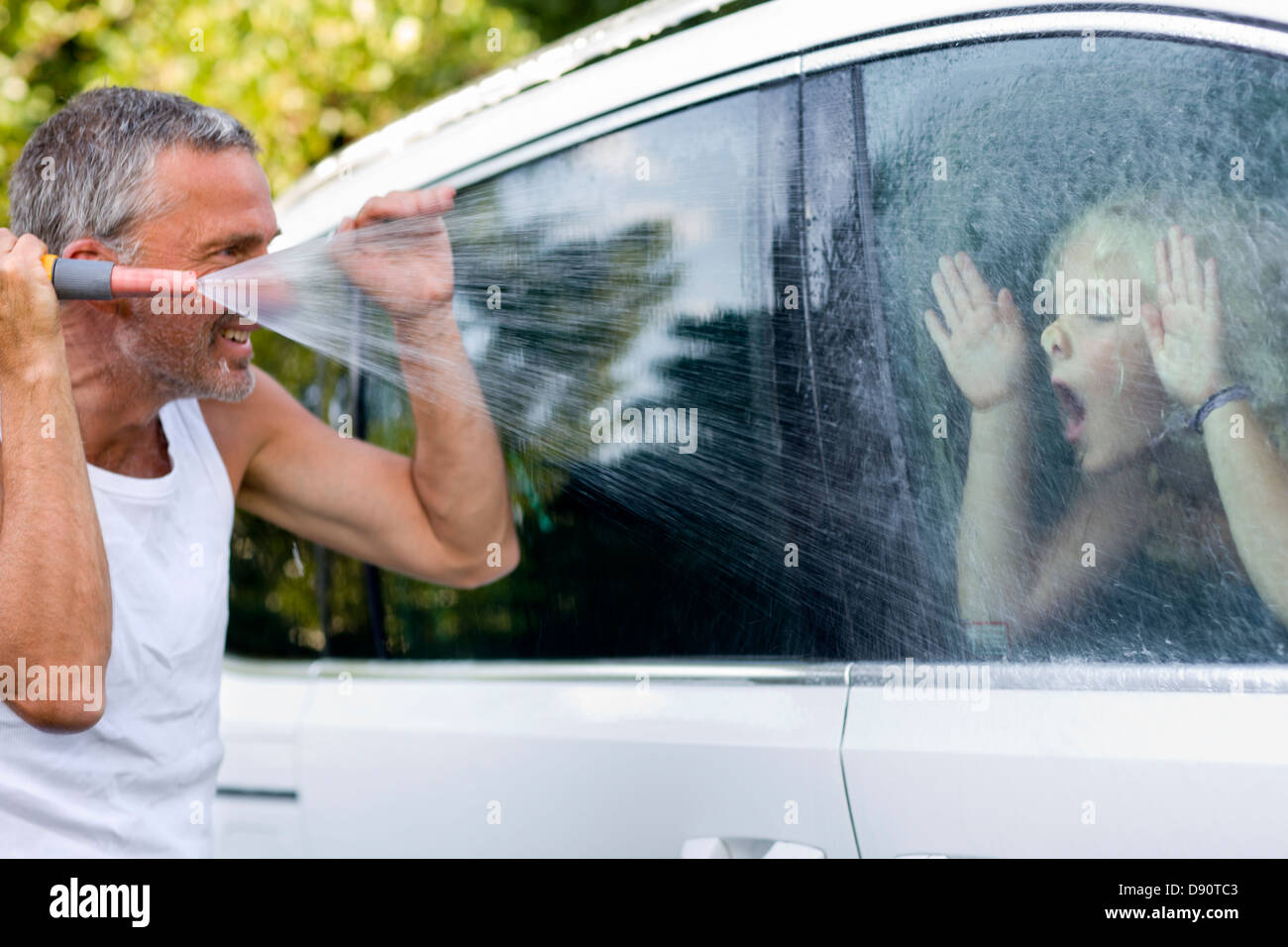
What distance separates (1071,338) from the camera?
169cm

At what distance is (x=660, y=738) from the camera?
1978mm

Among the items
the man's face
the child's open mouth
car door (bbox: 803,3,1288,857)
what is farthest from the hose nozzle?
the child's open mouth

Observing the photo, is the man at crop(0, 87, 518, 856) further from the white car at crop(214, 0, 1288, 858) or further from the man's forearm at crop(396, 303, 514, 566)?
the white car at crop(214, 0, 1288, 858)

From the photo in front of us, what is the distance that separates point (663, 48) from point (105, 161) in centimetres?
92

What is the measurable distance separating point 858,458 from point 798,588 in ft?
0.73

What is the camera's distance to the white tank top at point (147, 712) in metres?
1.94

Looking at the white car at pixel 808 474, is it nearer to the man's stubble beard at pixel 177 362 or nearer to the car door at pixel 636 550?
the car door at pixel 636 550

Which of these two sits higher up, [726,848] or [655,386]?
[655,386]

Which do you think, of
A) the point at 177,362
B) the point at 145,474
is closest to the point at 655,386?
the point at 177,362

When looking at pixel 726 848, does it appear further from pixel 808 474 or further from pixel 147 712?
pixel 147 712

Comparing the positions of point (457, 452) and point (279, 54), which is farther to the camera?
point (279, 54)

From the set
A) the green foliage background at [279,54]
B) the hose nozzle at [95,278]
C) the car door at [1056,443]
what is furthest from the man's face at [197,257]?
the green foliage background at [279,54]
